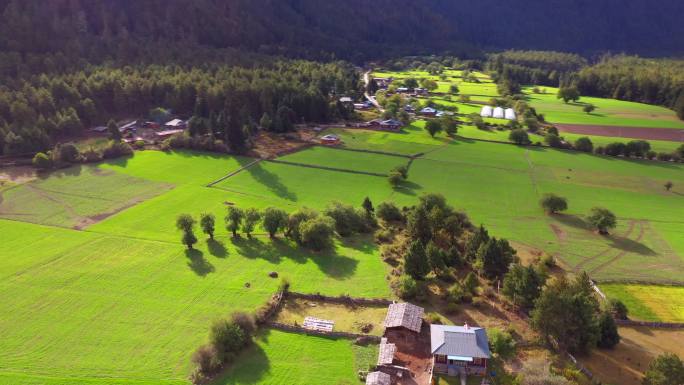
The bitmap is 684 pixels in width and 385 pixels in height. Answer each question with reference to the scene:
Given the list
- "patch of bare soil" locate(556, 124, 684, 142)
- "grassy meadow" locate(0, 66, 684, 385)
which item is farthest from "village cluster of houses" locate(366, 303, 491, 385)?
"patch of bare soil" locate(556, 124, 684, 142)

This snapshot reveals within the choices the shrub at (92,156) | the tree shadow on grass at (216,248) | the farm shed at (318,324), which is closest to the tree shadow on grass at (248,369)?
the farm shed at (318,324)

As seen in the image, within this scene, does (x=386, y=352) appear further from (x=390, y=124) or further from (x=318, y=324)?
(x=390, y=124)

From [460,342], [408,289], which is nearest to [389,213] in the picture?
[408,289]

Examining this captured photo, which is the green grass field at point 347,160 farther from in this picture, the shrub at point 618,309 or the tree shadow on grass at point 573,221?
the shrub at point 618,309

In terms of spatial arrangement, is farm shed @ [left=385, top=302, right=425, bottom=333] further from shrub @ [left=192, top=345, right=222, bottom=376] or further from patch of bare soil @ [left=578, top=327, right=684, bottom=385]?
shrub @ [left=192, top=345, right=222, bottom=376]

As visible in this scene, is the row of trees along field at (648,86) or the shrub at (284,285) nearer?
the shrub at (284,285)

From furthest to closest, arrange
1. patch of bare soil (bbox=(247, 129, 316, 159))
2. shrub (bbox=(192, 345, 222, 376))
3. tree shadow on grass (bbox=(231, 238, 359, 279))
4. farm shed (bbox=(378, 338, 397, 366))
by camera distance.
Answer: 1. patch of bare soil (bbox=(247, 129, 316, 159))
2. tree shadow on grass (bbox=(231, 238, 359, 279))
3. farm shed (bbox=(378, 338, 397, 366))
4. shrub (bbox=(192, 345, 222, 376))

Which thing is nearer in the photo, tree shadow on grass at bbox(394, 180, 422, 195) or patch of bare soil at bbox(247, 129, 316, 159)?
tree shadow on grass at bbox(394, 180, 422, 195)
